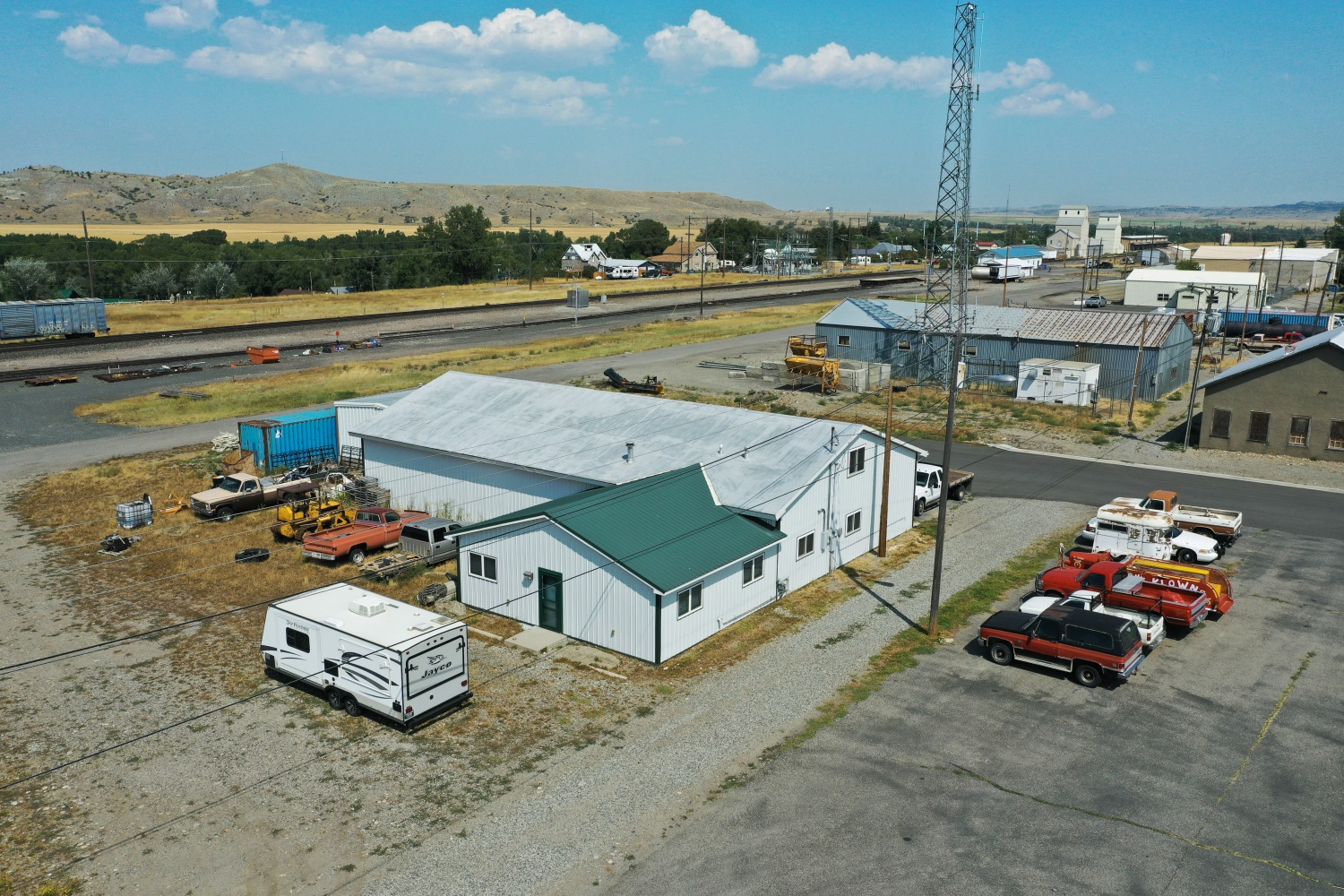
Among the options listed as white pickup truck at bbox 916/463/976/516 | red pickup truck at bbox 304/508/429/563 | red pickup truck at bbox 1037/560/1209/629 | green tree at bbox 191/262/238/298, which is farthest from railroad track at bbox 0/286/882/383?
red pickup truck at bbox 1037/560/1209/629

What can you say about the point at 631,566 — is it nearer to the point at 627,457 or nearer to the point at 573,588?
the point at 573,588

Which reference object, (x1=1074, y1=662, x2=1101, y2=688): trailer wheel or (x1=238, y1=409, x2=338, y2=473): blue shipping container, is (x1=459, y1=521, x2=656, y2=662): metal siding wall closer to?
(x1=1074, y1=662, x2=1101, y2=688): trailer wheel

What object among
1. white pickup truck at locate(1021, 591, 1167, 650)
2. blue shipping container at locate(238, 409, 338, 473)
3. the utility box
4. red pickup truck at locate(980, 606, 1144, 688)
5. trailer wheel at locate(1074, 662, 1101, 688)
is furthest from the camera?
the utility box

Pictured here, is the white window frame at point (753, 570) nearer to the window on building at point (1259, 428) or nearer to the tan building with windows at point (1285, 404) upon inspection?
the tan building with windows at point (1285, 404)

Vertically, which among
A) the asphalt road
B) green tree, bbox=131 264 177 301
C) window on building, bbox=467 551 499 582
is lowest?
the asphalt road

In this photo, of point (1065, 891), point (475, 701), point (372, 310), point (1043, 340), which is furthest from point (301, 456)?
point (372, 310)

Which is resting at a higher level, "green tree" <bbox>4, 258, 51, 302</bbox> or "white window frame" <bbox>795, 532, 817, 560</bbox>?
"green tree" <bbox>4, 258, 51, 302</bbox>

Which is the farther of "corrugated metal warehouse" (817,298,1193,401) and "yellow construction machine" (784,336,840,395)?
"yellow construction machine" (784,336,840,395)

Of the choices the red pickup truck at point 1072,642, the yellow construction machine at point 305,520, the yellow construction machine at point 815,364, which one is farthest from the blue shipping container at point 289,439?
the red pickup truck at point 1072,642
